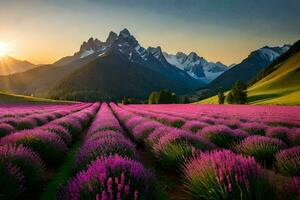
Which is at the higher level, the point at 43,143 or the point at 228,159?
the point at 228,159

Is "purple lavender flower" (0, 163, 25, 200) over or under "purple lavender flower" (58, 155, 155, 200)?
under

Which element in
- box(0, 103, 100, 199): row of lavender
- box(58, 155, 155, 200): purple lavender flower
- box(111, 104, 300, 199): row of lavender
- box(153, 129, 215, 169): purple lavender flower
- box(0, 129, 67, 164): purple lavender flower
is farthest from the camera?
box(0, 129, 67, 164): purple lavender flower

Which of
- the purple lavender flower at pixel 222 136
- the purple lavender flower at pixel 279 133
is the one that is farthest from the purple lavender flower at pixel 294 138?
the purple lavender flower at pixel 222 136

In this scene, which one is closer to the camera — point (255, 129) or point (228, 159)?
point (228, 159)

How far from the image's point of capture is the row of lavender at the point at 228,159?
4.23 metres

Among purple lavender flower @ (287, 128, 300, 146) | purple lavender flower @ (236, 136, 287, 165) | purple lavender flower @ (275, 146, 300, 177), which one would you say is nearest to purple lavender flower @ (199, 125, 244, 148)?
purple lavender flower @ (236, 136, 287, 165)

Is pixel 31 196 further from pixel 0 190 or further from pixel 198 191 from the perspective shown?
pixel 198 191

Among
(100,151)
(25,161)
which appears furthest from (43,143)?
(100,151)

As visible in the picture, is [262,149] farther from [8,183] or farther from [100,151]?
[8,183]

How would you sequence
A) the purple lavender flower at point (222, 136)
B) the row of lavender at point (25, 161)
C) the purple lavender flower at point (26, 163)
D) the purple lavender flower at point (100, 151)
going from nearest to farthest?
the row of lavender at point (25, 161) < the purple lavender flower at point (26, 163) < the purple lavender flower at point (100, 151) < the purple lavender flower at point (222, 136)

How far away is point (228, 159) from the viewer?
4898mm

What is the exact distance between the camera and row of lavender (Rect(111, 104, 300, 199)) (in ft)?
13.9

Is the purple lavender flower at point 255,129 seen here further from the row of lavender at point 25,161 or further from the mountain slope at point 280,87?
the mountain slope at point 280,87

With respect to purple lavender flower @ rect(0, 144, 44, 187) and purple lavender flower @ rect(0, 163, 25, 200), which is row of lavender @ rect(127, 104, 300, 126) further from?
purple lavender flower @ rect(0, 163, 25, 200)
